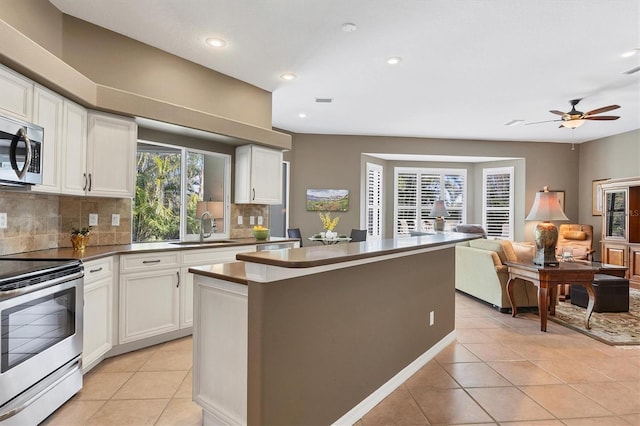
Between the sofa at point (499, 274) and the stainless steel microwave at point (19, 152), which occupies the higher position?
the stainless steel microwave at point (19, 152)

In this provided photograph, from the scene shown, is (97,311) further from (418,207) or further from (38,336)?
(418,207)

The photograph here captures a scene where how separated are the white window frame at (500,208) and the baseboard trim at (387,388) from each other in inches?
242

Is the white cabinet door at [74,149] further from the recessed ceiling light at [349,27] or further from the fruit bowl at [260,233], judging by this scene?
the recessed ceiling light at [349,27]

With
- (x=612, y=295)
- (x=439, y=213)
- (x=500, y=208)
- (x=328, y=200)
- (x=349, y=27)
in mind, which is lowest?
(x=612, y=295)

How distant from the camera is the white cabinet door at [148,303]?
3.17 metres

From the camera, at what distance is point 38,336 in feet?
7.05

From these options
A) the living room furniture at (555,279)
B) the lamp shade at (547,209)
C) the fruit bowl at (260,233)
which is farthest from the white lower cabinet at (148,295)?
Answer: the lamp shade at (547,209)

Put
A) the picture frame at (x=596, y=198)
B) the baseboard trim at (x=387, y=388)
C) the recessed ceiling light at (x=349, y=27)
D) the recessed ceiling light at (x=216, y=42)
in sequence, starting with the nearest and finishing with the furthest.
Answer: the baseboard trim at (x=387, y=388)
the recessed ceiling light at (x=349, y=27)
the recessed ceiling light at (x=216, y=42)
the picture frame at (x=596, y=198)

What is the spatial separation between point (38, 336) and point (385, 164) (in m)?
7.83

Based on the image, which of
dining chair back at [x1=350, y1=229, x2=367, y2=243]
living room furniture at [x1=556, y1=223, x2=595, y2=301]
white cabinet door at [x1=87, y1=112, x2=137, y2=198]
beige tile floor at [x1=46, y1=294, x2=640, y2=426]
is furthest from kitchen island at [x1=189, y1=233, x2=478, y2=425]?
living room furniture at [x1=556, y1=223, x2=595, y2=301]

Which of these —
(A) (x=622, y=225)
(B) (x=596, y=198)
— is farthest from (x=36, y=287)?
(B) (x=596, y=198)

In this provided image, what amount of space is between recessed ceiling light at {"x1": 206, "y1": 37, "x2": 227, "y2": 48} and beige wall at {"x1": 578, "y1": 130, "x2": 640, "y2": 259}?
781 cm

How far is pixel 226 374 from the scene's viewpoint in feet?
6.55

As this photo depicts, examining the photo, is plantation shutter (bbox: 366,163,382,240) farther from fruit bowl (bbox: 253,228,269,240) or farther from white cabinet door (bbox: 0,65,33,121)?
white cabinet door (bbox: 0,65,33,121)
